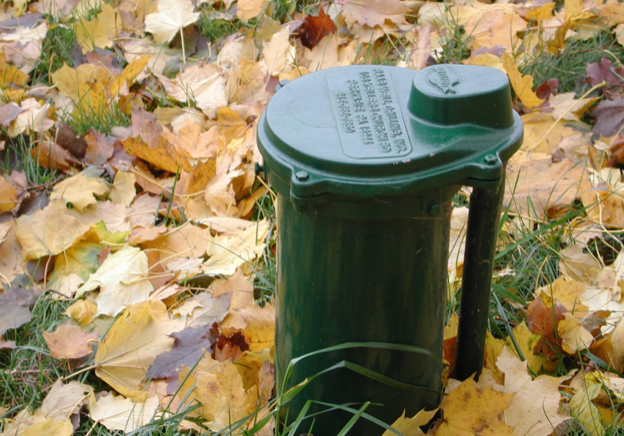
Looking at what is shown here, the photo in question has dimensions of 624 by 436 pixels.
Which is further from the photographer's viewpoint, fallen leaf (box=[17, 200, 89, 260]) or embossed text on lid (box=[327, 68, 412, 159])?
fallen leaf (box=[17, 200, 89, 260])

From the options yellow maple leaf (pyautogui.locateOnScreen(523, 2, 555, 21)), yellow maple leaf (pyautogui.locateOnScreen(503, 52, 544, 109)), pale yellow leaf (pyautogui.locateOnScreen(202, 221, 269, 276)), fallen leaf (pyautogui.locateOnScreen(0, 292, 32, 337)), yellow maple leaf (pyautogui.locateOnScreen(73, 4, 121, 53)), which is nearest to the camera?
fallen leaf (pyautogui.locateOnScreen(0, 292, 32, 337))

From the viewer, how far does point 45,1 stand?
333 centimetres

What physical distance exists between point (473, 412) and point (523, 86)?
1.38 m

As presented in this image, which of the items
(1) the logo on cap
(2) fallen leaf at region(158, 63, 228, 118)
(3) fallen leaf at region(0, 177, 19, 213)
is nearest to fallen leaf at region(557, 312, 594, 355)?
(1) the logo on cap

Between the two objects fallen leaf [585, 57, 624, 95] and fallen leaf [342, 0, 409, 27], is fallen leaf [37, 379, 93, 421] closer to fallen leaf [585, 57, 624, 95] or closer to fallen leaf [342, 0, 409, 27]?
fallen leaf [342, 0, 409, 27]

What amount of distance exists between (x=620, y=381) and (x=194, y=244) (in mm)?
1264

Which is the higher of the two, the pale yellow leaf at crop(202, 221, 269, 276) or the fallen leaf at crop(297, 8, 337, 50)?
the fallen leaf at crop(297, 8, 337, 50)

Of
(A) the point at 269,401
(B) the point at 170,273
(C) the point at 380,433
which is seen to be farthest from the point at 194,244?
(C) the point at 380,433

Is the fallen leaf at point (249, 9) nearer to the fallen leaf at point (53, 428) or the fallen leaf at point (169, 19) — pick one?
the fallen leaf at point (169, 19)

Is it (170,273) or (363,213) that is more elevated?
(363,213)

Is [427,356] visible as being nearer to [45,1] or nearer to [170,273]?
[170,273]

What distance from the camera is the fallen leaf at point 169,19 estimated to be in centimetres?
296

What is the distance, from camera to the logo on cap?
1120mm

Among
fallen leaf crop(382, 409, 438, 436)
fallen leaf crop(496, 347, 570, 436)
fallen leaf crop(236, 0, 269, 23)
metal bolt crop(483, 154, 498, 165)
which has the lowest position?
fallen leaf crop(496, 347, 570, 436)
